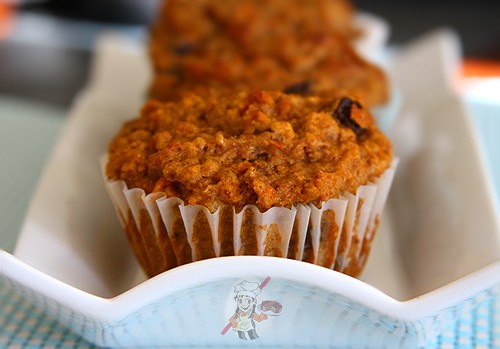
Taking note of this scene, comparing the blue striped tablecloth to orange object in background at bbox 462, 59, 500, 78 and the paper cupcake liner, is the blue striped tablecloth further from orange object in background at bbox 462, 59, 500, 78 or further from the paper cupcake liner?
orange object in background at bbox 462, 59, 500, 78

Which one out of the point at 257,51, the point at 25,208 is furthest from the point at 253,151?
the point at 25,208

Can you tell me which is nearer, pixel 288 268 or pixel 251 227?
pixel 288 268

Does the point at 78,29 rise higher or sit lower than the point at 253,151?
lower

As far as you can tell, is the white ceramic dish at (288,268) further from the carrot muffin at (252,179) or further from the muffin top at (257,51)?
the muffin top at (257,51)

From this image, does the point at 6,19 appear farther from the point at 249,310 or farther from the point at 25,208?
→ the point at 249,310

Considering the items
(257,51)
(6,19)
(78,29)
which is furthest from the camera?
(6,19)

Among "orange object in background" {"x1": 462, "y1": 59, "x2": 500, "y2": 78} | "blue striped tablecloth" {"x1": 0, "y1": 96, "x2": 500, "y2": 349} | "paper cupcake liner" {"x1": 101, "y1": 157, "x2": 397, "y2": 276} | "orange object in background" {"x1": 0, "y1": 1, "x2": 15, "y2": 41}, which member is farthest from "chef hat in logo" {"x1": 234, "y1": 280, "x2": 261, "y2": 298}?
"orange object in background" {"x1": 0, "y1": 1, "x2": 15, "y2": 41}

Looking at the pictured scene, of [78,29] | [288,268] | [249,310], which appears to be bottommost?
[78,29]

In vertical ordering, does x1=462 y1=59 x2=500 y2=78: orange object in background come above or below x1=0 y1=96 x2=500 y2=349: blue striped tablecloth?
above
